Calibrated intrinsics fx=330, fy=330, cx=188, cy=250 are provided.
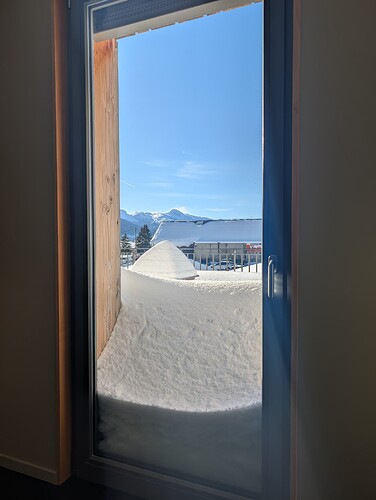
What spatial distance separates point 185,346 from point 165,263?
40 cm

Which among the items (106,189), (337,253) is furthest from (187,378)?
(106,189)

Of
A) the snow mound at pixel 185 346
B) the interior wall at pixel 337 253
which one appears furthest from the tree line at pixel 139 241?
the interior wall at pixel 337 253

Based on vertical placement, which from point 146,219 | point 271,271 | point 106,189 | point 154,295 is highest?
point 106,189

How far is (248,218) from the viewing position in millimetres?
1404

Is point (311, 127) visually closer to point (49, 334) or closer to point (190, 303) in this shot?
point (190, 303)

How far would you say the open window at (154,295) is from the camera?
4.19ft

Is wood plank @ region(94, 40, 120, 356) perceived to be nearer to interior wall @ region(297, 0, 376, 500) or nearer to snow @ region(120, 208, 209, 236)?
snow @ region(120, 208, 209, 236)

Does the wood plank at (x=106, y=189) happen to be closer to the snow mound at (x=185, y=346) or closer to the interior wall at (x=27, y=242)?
the snow mound at (x=185, y=346)

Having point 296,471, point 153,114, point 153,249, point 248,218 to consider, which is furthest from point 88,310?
point 296,471

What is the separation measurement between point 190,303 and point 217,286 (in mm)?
158

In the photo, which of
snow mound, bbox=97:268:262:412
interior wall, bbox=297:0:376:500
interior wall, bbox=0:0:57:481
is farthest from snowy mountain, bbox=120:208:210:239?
interior wall, bbox=297:0:376:500

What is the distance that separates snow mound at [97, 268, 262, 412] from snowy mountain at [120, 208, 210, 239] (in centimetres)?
22

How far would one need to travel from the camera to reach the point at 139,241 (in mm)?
1612

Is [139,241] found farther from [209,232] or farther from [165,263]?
[209,232]
